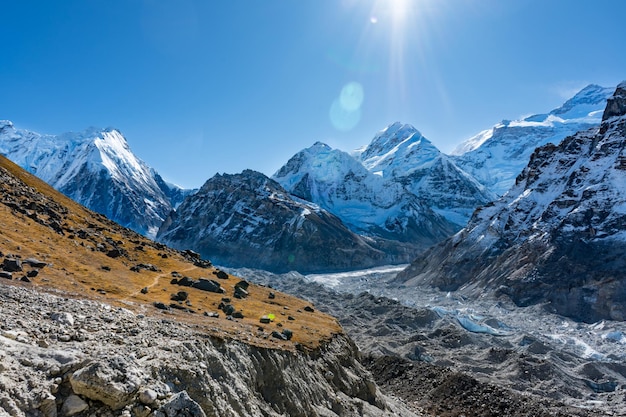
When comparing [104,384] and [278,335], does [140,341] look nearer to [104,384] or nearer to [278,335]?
[104,384]

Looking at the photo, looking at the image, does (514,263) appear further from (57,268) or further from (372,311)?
(57,268)

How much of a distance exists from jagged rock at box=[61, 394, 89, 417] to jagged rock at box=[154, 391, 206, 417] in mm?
2659

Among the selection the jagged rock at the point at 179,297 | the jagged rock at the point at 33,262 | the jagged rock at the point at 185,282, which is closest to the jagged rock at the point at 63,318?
the jagged rock at the point at 33,262

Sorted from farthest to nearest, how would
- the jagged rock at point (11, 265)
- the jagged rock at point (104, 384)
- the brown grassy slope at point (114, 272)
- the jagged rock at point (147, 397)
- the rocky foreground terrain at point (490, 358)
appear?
the rocky foreground terrain at point (490, 358)
the brown grassy slope at point (114, 272)
the jagged rock at point (11, 265)
the jagged rock at point (147, 397)
the jagged rock at point (104, 384)

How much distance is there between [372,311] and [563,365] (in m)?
67.0

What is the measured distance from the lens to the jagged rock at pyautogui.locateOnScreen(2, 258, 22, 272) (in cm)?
3981

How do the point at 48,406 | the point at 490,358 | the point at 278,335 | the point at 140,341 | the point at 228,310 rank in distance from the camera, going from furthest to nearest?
the point at 490,358 < the point at 228,310 < the point at 278,335 < the point at 140,341 < the point at 48,406

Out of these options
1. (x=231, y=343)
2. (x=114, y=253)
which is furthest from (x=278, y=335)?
(x=114, y=253)

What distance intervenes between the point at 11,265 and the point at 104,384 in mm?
27992

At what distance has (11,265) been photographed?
4028 cm

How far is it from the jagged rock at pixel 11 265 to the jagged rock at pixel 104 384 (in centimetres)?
2668

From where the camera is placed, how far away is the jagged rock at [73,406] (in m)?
17.7

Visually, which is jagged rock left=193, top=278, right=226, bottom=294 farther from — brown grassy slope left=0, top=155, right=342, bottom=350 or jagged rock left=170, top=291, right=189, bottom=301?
jagged rock left=170, top=291, right=189, bottom=301

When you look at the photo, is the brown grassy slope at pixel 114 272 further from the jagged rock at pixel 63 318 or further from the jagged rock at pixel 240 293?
the jagged rock at pixel 63 318
